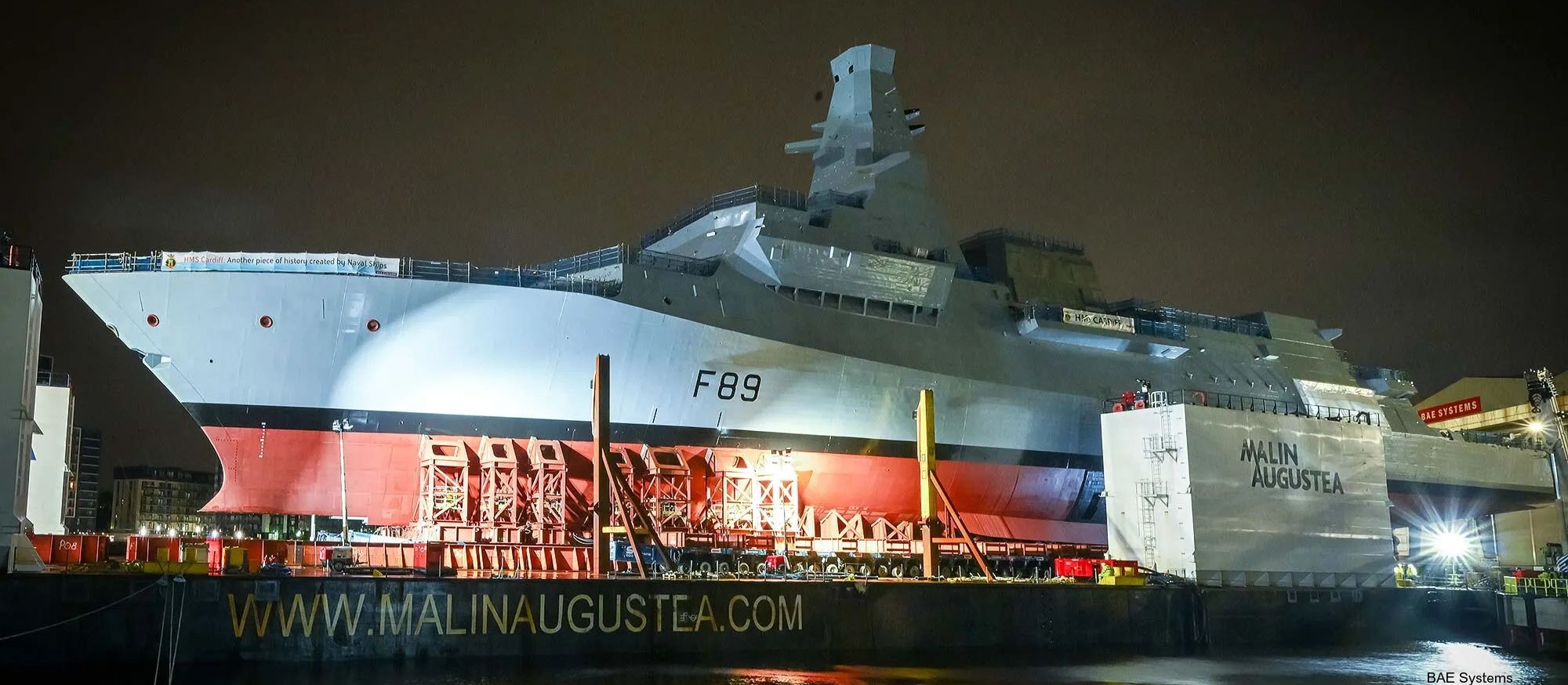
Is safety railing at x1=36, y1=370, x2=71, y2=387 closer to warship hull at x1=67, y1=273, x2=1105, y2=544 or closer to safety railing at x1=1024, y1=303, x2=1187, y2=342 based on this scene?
warship hull at x1=67, y1=273, x2=1105, y2=544

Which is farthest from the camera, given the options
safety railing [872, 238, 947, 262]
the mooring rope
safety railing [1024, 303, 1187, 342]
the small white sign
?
safety railing [1024, 303, 1187, 342]

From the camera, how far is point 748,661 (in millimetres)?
25578

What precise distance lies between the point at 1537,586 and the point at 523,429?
29594 mm

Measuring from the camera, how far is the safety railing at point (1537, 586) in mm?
36062

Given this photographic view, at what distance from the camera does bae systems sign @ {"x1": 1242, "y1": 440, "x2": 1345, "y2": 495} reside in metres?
34.9

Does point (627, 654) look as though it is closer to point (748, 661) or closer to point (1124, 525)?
point (748, 661)

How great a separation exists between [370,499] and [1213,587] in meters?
22.2

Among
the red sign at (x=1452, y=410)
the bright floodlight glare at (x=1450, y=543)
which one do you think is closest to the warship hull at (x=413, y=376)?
the bright floodlight glare at (x=1450, y=543)

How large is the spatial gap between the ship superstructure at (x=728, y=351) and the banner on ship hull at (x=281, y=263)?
0.21 ft

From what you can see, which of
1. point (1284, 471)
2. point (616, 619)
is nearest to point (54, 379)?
point (616, 619)

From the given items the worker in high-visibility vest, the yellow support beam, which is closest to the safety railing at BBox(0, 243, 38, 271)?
the yellow support beam

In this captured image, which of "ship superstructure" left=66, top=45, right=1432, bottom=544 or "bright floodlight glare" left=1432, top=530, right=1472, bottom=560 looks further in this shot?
"bright floodlight glare" left=1432, top=530, right=1472, bottom=560

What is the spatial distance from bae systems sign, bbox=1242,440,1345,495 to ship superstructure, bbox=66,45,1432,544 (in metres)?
2.59

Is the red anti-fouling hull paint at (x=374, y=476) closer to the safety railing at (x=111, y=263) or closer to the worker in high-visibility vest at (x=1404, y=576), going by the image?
the safety railing at (x=111, y=263)
